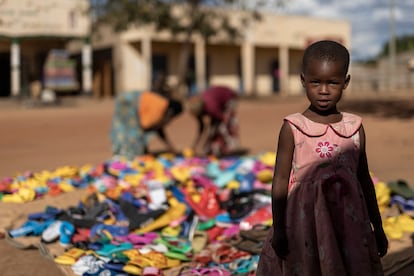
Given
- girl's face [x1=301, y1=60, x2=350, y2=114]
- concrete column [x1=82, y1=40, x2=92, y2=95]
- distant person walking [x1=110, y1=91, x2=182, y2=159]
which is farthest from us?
concrete column [x1=82, y1=40, x2=92, y2=95]

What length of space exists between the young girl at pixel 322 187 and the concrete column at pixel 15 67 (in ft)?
63.0

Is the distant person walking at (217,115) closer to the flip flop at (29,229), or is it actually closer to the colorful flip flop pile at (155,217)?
the colorful flip flop pile at (155,217)

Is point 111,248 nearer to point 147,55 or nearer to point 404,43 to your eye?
point 147,55

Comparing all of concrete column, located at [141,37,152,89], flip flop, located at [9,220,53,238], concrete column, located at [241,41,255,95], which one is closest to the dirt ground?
flip flop, located at [9,220,53,238]

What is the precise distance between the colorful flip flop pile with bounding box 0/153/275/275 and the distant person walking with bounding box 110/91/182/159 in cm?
92

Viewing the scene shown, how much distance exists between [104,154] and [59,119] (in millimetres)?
6706

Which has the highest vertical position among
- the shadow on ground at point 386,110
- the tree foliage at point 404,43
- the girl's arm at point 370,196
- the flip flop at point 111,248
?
the tree foliage at point 404,43

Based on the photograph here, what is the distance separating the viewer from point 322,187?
217 cm

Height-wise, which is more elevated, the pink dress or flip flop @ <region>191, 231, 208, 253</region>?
the pink dress

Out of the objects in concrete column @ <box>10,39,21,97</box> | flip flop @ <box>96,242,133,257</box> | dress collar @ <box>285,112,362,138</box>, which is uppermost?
concrete column @ <box>10,39,21,97</box>

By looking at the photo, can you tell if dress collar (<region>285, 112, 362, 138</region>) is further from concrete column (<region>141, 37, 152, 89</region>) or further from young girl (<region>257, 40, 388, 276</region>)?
concrete column (<region>141, 37, 152, 89</region>)

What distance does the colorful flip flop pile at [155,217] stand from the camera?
3.75m

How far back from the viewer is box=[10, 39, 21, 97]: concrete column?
19750 millimetres

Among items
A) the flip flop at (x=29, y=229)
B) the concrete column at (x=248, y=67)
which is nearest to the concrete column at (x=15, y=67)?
the concrete column at (x=248, y=67)
